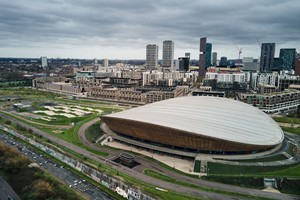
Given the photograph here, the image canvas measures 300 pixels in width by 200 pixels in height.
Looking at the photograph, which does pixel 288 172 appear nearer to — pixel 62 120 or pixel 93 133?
pixel 93 133

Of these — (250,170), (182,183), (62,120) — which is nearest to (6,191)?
(182,183)

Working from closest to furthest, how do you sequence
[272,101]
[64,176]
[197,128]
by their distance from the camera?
[64,176], [197,128], [272,101]

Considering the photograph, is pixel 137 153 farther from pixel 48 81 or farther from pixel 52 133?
pixel 48 81

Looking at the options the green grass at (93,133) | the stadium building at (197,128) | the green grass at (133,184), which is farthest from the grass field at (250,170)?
the green grass at (93,133)

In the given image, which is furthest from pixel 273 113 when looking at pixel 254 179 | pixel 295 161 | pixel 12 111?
pixel 12 111

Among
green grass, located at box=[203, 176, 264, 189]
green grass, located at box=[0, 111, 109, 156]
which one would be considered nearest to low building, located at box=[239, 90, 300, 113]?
green grass, located at box=[203, 176, 264, 189]

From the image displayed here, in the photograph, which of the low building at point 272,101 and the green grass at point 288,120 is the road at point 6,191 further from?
the low building at point 272,101
